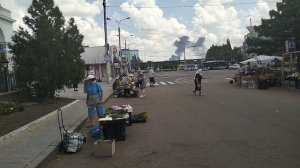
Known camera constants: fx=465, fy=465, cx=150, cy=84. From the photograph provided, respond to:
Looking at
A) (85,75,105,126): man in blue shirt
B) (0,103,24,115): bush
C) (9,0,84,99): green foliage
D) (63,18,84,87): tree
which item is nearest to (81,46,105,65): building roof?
Answer: (63,18,84,87): tree

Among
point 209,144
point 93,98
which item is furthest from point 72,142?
point 93,98

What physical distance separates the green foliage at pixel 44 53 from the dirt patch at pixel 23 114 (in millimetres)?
972

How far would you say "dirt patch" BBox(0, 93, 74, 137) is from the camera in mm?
14109

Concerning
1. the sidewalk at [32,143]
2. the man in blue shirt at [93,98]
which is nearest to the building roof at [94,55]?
the sidewalk at [32,143]

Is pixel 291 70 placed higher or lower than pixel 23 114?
higher

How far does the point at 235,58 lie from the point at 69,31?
117885 mm

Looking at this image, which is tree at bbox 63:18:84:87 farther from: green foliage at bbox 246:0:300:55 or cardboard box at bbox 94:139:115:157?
green foliage at bbox 246:0:300:55

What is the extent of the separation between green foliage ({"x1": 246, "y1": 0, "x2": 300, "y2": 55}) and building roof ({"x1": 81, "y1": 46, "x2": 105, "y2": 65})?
37.4 metres

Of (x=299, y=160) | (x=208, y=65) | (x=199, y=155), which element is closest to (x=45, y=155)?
(x=199, y=155)

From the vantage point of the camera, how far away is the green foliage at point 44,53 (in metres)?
22.5

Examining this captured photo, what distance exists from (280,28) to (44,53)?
18.5m

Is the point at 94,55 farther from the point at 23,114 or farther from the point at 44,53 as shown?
the point at 23,114

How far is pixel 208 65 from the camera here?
11700 centimetres

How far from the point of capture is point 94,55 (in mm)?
72812
